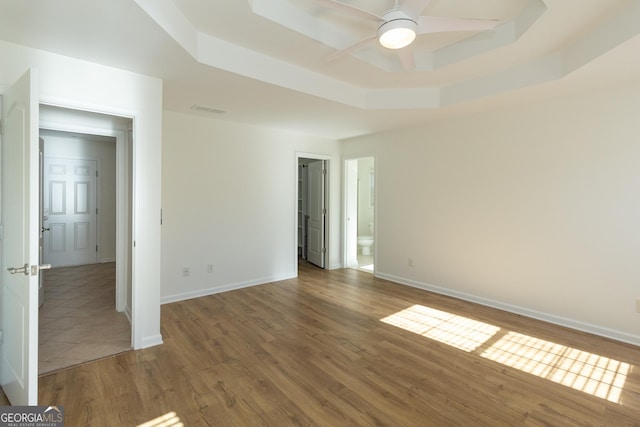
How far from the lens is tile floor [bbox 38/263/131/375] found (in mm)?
2787

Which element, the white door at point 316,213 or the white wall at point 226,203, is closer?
the white wall at point 226,203

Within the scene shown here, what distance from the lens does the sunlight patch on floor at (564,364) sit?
Result: 241 centimetres

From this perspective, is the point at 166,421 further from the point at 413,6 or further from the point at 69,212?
the point at 69,212

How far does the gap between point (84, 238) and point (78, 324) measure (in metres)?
4.05

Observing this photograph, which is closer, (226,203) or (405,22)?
(405,22)

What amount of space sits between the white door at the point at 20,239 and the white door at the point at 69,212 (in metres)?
4.94

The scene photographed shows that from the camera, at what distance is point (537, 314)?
3752mm

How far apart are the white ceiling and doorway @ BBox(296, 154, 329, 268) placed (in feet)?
7.11

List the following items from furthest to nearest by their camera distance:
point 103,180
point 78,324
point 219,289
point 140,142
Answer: point 103,180
point 219,289
point 78,324
point 140,142

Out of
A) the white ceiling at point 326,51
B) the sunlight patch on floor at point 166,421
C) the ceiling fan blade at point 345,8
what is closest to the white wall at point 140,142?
the white ceiling at point 326,51

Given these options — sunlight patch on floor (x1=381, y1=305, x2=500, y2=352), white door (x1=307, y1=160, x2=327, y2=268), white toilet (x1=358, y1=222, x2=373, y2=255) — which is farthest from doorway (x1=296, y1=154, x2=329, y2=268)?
sunlight patch on floor (x1=381, y1=305, x2=500, y2=352)

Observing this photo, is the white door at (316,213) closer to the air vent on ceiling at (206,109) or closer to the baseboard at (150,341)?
the air vent on ceiling at (206,109)

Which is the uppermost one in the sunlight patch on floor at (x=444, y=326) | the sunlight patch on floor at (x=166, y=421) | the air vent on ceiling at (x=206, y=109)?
the air vent on ceiling at (x=206, y=109)

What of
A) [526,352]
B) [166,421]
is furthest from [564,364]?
[166,421]
